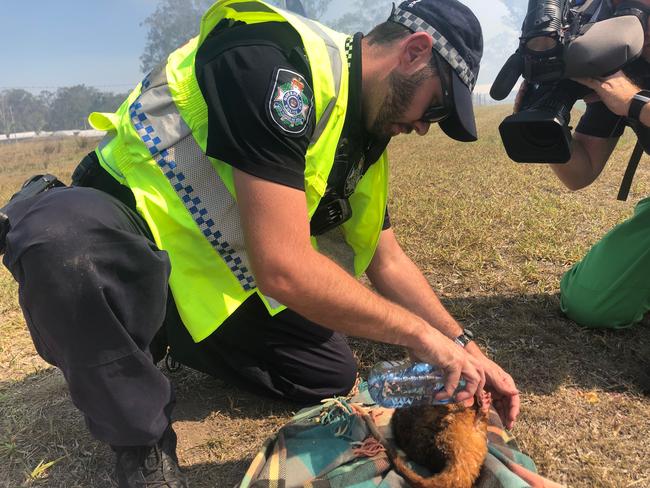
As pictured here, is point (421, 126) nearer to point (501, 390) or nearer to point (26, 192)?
point (501, 390)

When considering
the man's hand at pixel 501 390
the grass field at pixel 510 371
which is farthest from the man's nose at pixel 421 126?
the grass field at pixel 510 371

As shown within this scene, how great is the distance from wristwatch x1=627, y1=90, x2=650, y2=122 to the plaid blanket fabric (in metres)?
1.23

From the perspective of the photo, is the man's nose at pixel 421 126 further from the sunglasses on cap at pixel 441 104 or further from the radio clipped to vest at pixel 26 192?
the radio clipped to vest at pixel 26 192

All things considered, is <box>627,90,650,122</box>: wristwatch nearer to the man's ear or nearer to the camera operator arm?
→ the camera operator arm

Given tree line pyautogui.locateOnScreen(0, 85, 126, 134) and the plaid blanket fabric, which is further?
tree line pyautogui.locateOnScreen(0, 85, 126, 134)

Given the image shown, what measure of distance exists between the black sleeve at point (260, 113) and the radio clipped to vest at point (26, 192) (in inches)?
24.8

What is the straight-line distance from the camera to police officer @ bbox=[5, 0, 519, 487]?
1.34m

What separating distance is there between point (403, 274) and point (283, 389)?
27.4 inches

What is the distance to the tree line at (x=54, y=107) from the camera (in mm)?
52719

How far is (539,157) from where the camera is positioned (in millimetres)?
2139

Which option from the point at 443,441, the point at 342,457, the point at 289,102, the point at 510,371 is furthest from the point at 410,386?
the point at 289,102

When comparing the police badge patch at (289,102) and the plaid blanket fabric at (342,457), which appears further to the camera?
the plaid blanket fabric at (342,457)

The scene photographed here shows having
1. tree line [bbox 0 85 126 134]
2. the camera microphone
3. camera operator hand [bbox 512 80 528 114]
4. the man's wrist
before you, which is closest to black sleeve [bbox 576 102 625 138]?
camera operator hand [bbox 512 80 528 114]

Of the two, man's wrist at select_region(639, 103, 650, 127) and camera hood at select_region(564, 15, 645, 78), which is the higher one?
camera hood at select_region(564, 15, 645, 78)
